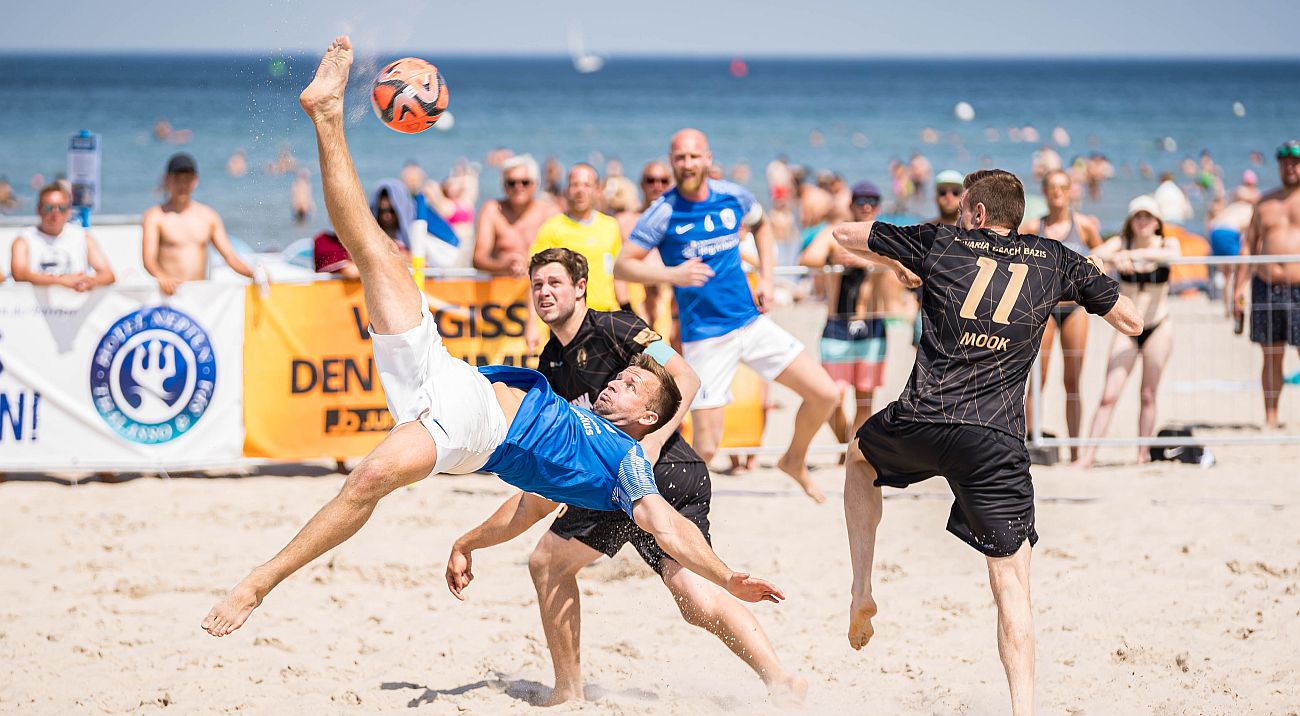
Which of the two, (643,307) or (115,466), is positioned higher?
(643,307)

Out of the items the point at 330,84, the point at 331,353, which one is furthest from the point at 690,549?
the point at 331,353

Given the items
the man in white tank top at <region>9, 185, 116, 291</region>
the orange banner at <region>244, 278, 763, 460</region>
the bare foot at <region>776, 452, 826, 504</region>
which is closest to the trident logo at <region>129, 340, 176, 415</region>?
the orange banner at <region>244, 278, 763, 460</region>

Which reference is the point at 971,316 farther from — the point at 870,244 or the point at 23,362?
the point at 23,362

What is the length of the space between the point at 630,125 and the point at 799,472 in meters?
55.3

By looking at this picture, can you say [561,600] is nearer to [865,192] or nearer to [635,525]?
[635,525]

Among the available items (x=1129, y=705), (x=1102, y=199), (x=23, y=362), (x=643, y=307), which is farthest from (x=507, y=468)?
(x=1102, y=199)

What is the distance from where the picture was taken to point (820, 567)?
6262 millimetres

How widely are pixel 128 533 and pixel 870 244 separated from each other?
4.78 metres

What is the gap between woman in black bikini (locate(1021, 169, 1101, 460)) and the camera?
7.98 meters

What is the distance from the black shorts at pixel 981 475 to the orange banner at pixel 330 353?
169 inches

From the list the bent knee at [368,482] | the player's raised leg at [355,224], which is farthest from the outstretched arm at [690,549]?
the player's raised leg at [355,224]

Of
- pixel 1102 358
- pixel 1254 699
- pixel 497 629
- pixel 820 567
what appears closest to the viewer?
pixel 1254 699

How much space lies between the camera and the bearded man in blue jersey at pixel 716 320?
261 inches

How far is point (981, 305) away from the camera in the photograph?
4062 millimetres
